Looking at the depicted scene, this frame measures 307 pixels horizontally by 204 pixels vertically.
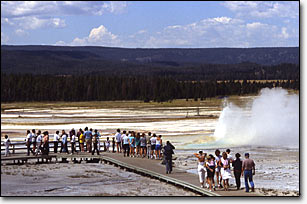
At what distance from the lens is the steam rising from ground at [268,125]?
115ft

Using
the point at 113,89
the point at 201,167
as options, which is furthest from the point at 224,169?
the point at 113,89

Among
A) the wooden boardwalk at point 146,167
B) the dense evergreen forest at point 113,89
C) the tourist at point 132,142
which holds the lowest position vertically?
the wooden boardwalk at point 146,167

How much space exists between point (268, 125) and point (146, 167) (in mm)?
16412

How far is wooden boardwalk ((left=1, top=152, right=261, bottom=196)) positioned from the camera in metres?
18.0

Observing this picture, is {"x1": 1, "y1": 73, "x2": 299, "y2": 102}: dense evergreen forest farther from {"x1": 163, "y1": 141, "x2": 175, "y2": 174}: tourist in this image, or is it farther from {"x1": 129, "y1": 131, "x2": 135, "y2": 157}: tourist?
{"x1": 163, "y1": 141, "x2": 175, "y2": 174}: tourist

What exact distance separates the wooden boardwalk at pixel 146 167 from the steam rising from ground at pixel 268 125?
10.3 meters

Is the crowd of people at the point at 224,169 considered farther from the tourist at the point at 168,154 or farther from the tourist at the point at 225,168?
the tourist at the point at 168,154

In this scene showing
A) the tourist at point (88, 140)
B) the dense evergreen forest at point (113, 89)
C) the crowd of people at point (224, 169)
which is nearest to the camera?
the crowd of people at point (224, 169)

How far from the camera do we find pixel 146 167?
23.2 metres

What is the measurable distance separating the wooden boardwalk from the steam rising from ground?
33.7ft

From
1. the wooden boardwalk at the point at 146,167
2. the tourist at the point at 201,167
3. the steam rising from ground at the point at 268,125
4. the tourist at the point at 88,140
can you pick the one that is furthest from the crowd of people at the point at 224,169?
the steam rising from ground at the point at 268,125

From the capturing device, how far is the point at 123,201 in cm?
1717

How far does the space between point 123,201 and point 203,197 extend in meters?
2.17

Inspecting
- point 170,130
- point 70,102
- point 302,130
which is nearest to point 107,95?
point 70,102
